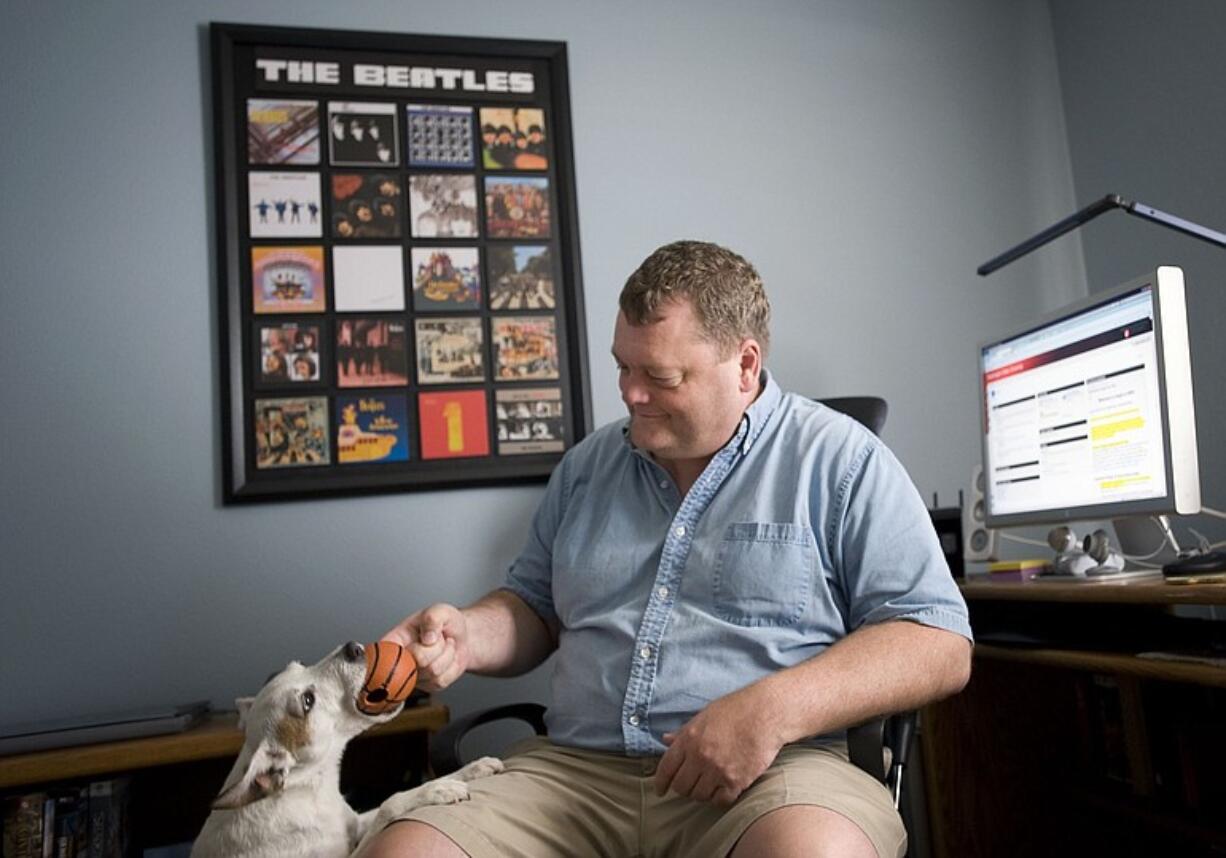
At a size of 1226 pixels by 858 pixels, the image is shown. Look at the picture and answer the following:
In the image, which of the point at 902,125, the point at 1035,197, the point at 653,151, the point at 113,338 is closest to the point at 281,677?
the point at 113,338

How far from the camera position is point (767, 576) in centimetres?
125

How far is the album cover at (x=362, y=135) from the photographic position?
6.97ft

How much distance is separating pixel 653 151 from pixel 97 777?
69.4 inches

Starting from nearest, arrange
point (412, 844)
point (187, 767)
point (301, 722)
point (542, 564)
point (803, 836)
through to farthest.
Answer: point (803, 836) < point (412, 844) < point (301, 722) < point (542, 564) < point (187, 767)

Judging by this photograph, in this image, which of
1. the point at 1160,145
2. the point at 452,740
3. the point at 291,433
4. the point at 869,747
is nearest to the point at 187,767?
the point at 291,433

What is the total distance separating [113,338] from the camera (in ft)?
6.42

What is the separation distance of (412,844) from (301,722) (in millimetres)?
217

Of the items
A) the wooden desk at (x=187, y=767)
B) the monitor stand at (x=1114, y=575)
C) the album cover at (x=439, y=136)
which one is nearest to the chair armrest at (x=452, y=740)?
the wooden desk at (x=187, y=767)

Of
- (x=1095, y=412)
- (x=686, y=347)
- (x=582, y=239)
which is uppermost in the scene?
(x=582, y=239)

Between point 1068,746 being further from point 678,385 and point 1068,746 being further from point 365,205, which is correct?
point 365,205

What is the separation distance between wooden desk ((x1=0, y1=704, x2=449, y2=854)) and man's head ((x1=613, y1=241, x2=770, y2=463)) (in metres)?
0.70

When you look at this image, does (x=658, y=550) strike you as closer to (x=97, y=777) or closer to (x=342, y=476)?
(x=342, y=476)

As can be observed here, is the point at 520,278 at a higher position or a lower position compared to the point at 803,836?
higher

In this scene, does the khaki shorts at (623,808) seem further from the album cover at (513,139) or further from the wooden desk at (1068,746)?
the album cover at (513,139)
